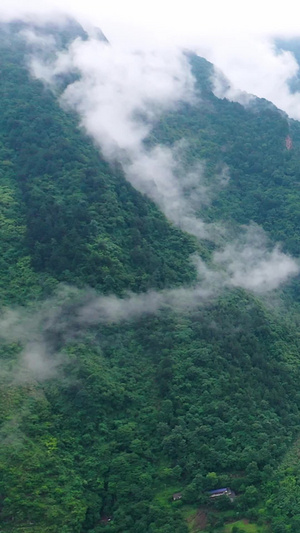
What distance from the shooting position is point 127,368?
50844 mm

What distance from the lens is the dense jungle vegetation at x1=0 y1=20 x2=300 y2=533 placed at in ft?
139

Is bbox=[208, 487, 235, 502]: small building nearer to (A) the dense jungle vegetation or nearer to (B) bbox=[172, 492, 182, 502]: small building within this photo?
(A) the dense jungle vegetation

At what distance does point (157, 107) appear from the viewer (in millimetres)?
82875

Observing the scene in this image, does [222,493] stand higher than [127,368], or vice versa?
[127,368]

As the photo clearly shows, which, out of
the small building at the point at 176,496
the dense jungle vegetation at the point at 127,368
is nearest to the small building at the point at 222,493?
the dense jungle vegetation at the point at 127,368

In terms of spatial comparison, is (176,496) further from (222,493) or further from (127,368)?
(127,368)

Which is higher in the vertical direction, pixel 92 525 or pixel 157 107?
pixel 157 107

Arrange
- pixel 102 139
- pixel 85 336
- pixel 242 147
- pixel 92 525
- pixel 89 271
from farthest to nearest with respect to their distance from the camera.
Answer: pixel 242 147, pixel 102 139, pixel 89 271, pixel 85 336, pixel 92 525

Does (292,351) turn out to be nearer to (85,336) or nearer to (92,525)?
(85,336)

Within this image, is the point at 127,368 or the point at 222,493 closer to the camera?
the point at 222,493

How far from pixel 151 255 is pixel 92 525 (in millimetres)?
23466

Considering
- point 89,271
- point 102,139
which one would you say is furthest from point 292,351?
point 102,139

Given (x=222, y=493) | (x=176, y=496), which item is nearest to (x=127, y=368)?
(x=176, y=496)

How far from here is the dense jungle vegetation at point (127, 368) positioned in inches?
1665
